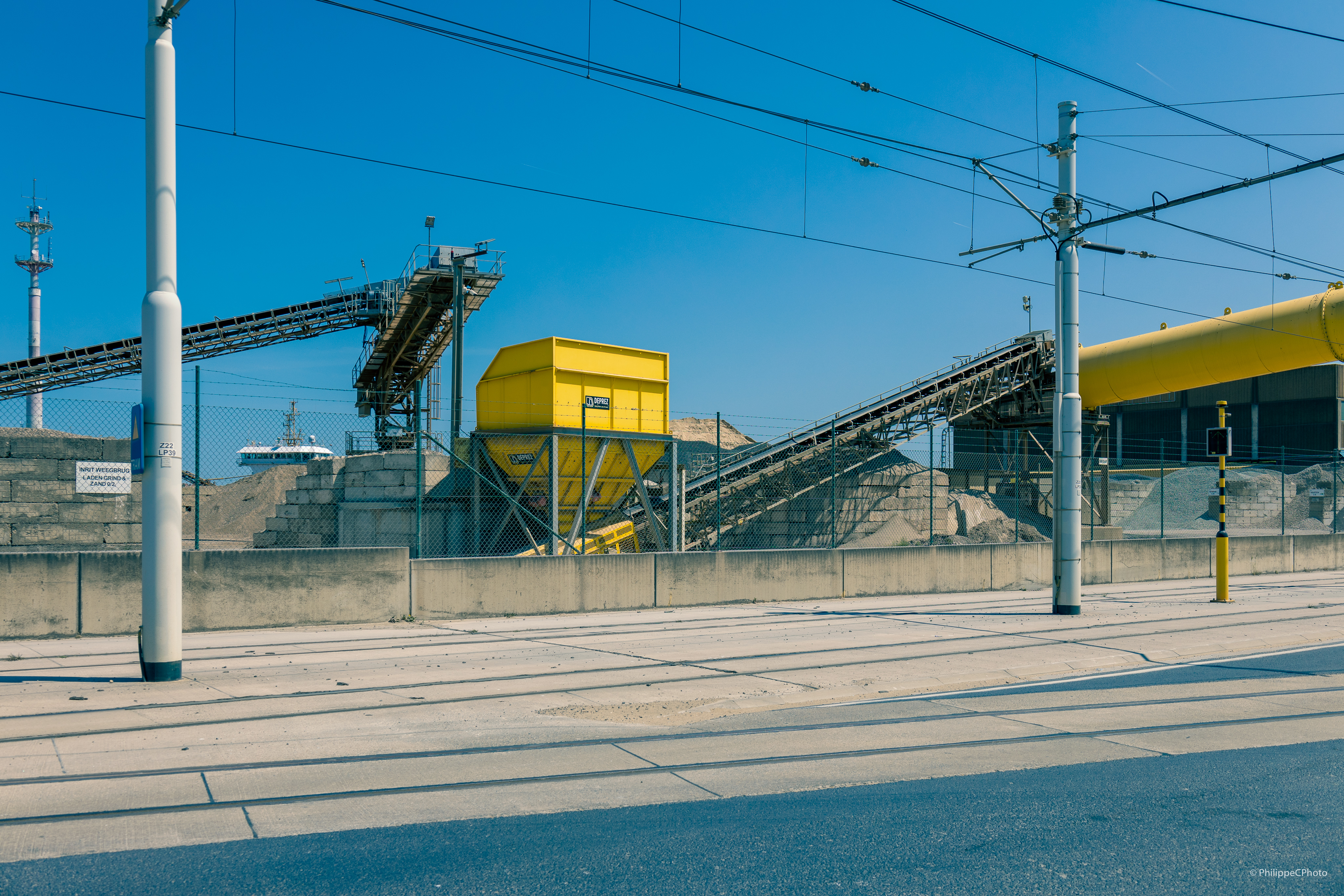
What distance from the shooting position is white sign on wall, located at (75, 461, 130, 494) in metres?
11.3

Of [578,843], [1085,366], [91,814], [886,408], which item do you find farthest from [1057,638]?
[1085,366]

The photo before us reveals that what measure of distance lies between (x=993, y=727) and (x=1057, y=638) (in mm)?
5561

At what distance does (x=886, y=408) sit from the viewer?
30094 millimetres

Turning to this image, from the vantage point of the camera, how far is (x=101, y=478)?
11.4m

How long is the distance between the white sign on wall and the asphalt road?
735 centimetres

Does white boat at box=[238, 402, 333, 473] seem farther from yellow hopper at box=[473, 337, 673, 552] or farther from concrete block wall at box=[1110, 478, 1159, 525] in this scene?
concrete block wall at box=[1110, 478, 1159, 525]

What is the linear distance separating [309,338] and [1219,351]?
32.1 meters

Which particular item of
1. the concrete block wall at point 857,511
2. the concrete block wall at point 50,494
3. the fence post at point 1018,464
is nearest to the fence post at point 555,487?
the concrete block wall at point 50,494

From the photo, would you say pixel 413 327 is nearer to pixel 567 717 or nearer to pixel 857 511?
pixel 857 511

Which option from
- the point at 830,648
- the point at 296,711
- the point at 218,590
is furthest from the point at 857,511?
the point at 296,711

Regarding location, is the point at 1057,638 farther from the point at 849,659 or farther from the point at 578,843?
the point at 578,843

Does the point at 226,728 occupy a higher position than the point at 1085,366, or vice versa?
the point at 1085,366

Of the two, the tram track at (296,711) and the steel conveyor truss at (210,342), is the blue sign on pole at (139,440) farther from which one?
the steel conveyor truss at (210,342)

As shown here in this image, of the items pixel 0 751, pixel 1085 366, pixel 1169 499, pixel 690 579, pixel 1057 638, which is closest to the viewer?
pixel 0 751
